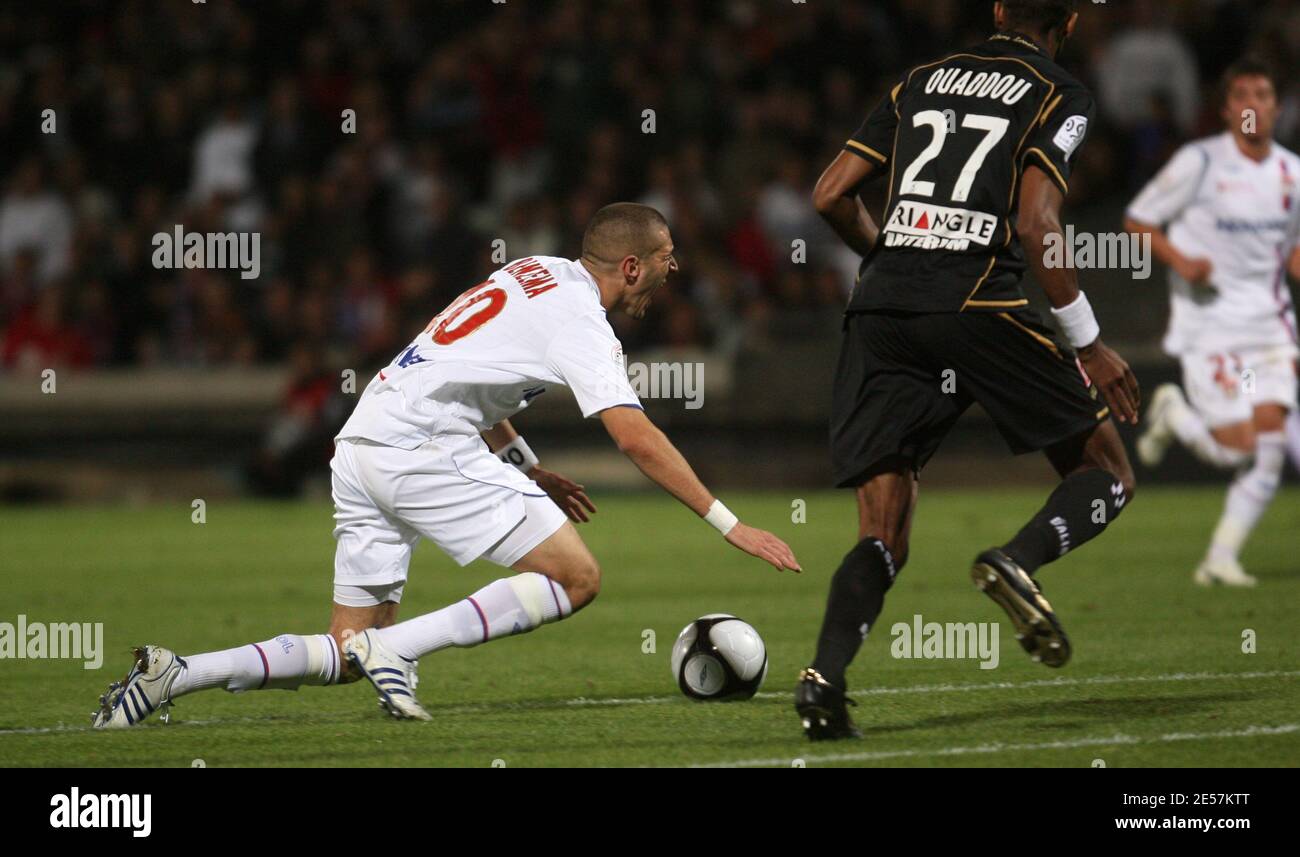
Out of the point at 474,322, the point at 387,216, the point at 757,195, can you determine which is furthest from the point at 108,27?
the point at 474,322

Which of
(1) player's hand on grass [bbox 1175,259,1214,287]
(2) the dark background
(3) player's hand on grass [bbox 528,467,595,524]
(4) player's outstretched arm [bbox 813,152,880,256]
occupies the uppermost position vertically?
(2) the dark background

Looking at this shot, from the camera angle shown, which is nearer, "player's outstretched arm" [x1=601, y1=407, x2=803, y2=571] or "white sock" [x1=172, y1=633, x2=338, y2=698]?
"player's outstretched arm" [x1=601, y1=407, x2=803, y2=571]

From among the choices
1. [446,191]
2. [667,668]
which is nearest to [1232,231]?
[667,668]

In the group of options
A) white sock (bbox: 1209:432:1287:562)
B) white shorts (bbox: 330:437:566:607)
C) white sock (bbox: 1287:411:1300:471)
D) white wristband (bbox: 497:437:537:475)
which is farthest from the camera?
white sock (bbox: 1287:411:1300:471)

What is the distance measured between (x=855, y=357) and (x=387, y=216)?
→ 13.5 metres

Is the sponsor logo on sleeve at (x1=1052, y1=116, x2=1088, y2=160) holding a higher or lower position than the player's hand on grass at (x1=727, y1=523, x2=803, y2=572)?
higher

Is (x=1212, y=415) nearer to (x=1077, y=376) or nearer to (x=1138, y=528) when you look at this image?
(x=1138, y=528)

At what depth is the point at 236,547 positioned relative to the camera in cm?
1329

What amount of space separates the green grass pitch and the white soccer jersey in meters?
1.31

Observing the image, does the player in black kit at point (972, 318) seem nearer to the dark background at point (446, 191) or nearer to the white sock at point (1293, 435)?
the white sock at point (1293, 435)

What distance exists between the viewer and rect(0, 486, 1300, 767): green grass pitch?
554 cm

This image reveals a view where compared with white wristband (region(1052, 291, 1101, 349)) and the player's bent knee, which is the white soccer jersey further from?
the player's bent knee

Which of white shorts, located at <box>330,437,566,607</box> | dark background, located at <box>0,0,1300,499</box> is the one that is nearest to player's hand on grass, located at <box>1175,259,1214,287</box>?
white shorts, located at <box>330,437,566,607</box>

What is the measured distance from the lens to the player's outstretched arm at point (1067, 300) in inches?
221
